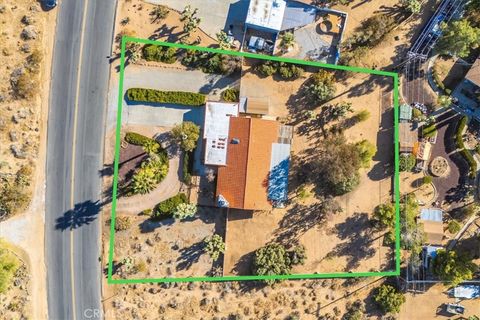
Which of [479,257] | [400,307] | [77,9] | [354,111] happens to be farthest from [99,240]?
[479,257]

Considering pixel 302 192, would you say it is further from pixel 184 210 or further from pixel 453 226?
pixel 453 226

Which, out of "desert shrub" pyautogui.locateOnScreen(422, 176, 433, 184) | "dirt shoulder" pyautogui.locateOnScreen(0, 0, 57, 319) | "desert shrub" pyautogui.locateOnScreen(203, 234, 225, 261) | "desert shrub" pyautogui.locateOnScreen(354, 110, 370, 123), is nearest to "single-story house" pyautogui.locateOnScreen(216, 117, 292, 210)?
"desert shrub" pyautogui.locateOnScreen(203, 234, 225, 261)

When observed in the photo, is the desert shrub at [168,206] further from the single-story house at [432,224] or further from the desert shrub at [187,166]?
the single-story house at [432,224]

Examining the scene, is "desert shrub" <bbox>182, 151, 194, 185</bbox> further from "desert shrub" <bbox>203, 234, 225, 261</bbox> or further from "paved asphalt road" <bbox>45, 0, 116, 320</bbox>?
"paved asphalt road" <bbox>45, 0, 116, 320</bbox>

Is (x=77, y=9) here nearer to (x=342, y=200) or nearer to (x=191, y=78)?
(x=191, y=78)

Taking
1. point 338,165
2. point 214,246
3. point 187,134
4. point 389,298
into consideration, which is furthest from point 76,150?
point 389,298

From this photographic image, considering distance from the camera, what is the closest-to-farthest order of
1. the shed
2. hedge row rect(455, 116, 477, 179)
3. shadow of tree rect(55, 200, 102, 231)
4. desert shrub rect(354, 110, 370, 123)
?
shadow of tree rect(55, 200, 102, 231) → desert shrub rect(354, 110, 370, 123) → the shed → hedge row rect(455, 116, 477, 179)

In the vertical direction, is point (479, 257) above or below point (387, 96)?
below
